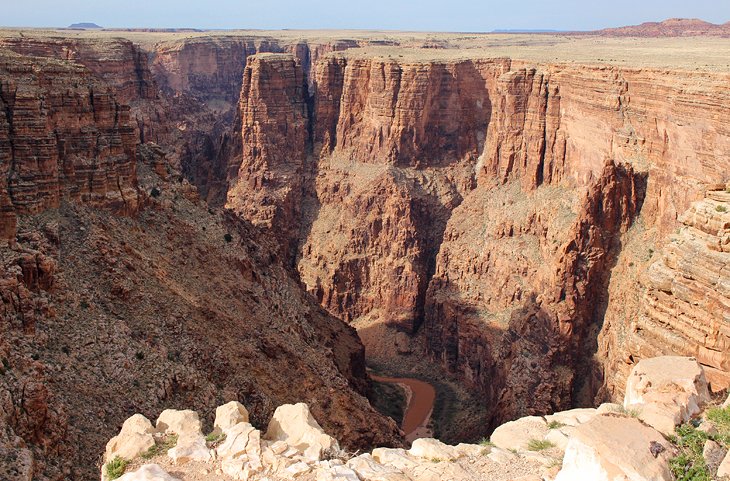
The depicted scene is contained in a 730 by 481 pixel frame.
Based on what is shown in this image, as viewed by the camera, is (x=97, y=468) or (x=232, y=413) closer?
(x=232, y=413)

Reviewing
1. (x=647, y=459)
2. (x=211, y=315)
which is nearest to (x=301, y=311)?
(x=211, y=315)

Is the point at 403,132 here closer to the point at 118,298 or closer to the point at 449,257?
the point at 449,257

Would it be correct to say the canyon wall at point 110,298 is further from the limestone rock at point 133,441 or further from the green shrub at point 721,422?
the green shrub at point 721,422

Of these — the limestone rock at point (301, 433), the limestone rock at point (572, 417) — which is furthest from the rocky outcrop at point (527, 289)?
the limestone rock at point (301, 433)

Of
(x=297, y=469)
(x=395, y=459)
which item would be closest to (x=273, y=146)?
(x=395, y=459)

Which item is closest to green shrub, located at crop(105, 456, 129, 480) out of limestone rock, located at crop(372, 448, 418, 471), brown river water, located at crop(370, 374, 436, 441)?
limestone rock, located at crop(372, 448, 418, 471)

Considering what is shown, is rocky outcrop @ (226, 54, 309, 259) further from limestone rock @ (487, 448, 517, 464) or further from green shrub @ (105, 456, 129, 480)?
limestone rock @ (487, 448, 517, 464)
